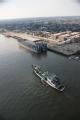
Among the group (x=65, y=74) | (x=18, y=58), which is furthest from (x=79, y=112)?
(x=18, y=58)

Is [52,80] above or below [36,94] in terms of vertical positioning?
above

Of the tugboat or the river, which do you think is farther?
the tugboat

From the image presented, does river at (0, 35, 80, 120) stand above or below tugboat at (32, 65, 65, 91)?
below

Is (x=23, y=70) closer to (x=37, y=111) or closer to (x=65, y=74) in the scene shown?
(x=65, y=74)

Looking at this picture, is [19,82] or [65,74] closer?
[19,82]

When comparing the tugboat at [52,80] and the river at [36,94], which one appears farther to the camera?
the tugboat at [52,80]

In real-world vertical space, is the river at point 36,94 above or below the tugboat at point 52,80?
below

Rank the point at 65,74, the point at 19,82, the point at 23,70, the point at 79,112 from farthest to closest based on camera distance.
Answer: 1. the point at 23,70
2. the point at 65,74
3. the point at 19,82
4. the point at 79,112

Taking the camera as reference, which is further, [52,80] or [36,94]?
[52,80]
